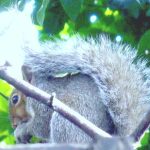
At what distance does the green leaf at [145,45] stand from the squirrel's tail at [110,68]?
0.04 metres

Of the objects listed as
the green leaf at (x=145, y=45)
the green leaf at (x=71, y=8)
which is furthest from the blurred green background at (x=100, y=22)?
the green leaf at (x=71, y=8)

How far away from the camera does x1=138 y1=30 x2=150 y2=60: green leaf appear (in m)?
2.01

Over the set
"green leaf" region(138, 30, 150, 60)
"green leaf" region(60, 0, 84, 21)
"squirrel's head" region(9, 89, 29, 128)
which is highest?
"green leaf" region(60, 0, 84, 21)

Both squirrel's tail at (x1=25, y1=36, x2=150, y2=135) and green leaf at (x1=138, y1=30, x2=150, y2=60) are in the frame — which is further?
squirrel's tail at (x1=25, y1=36, x2=150, y2=135)

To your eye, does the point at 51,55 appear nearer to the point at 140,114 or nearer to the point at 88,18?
the point at 88,18

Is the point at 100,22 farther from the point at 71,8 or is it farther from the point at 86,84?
the point at 71,8

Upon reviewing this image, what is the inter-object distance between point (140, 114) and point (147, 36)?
1.14ft

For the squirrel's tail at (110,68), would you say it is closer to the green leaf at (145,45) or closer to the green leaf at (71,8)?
the green leaf at (145,45)

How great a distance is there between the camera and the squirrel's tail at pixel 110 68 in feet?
7.02

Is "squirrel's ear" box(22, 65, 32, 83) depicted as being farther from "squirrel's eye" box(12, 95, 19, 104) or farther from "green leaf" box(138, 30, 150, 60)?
"green leaf" box(138, 30, 150, 60)

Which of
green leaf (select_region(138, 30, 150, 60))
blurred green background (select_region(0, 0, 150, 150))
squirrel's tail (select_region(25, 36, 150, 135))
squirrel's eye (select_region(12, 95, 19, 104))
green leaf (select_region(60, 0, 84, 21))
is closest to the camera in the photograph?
green leaf (select_region(60, 0, 84, 21))

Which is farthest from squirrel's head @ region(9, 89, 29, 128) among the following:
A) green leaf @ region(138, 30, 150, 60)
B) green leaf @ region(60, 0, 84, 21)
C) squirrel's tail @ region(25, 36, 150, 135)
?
green leaf @ region(60, 0, 84, 21)

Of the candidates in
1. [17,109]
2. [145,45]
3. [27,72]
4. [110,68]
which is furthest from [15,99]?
[145,45]

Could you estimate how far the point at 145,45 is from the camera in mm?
2057
